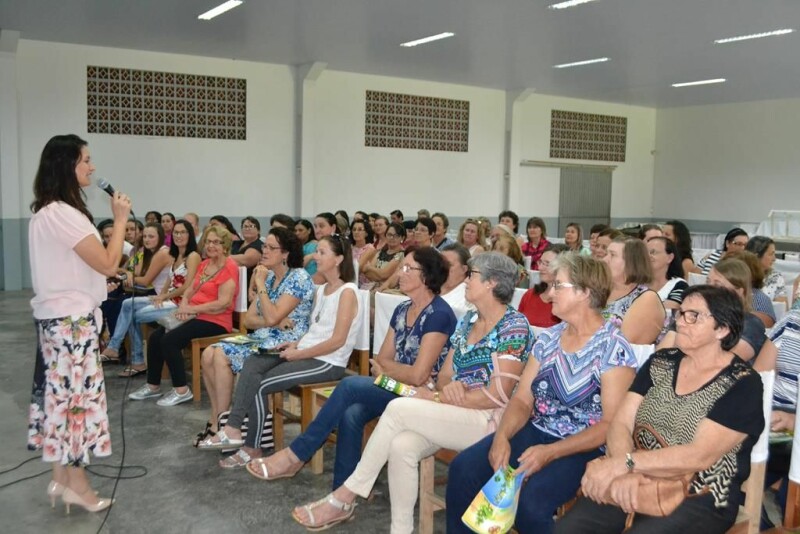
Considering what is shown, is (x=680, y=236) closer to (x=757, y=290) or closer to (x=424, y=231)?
(x=757, y=290)

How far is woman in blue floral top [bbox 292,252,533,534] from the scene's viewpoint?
2.76 metres

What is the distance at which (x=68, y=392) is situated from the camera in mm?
2975

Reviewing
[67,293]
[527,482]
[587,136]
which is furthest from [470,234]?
[587,136]

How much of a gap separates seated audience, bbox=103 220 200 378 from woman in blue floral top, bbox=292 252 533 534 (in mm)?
2681

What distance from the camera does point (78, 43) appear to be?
988 centimetres

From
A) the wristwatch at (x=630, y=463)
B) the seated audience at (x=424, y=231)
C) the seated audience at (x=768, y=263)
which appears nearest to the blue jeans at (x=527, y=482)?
the wristwatch at (x=630, y=463)

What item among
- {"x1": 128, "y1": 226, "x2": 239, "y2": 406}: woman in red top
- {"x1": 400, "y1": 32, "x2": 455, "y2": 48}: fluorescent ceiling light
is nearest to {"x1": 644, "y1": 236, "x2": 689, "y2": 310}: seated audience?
{"x1": 128, "y1": 226, "x2": 239, "y2": 406}: woman in red top

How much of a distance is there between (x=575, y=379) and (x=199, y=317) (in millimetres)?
2952

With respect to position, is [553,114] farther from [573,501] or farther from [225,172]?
[573,501]

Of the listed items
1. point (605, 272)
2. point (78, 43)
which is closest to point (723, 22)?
point (605, 272)

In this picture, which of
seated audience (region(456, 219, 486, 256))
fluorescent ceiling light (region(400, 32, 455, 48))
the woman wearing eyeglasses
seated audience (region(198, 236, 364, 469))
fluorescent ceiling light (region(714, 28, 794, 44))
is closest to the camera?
seated audience (region(198, 236, 364, 469))

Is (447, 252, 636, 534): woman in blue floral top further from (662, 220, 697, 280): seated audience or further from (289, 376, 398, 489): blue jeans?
(662, 220, 697, 280): seated audience

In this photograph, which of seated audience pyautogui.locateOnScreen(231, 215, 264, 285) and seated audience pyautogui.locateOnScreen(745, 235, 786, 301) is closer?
seated audience pyautogui.locateOnScreen(745, 235, 786, 301)

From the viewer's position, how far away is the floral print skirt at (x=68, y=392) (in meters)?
2.95
